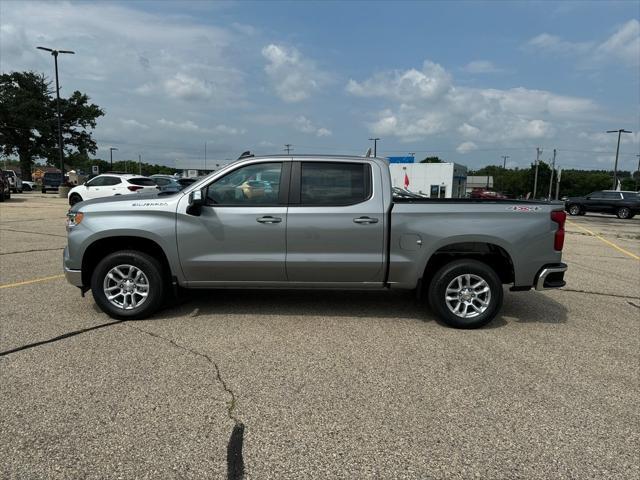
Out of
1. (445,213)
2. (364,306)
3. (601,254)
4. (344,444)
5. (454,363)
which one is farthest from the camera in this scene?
(601,254)

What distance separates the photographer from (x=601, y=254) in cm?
1197

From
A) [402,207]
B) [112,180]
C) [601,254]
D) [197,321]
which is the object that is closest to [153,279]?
[197,321]

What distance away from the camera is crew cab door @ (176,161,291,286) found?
5191mm

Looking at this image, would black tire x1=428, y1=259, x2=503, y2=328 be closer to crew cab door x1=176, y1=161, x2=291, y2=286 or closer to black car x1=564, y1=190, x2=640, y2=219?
crew cab door x1=176, y1=161, x2=291, y2=286

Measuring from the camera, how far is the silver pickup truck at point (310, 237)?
5.17 metres

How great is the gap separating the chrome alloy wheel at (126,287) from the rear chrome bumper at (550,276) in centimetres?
426

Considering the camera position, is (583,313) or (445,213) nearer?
(445,213)

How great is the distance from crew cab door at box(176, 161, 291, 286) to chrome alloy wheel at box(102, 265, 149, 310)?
532mm

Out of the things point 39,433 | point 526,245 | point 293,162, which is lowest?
point 39,433

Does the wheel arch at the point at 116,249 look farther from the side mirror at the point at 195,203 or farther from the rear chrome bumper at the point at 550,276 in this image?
the rear chrome bumper at the point at 550,276

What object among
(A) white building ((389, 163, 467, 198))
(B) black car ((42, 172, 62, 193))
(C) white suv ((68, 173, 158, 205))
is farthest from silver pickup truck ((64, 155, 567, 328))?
Result: (A) white building ((389, 163, 467, 198))

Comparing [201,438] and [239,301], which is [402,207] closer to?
[239,301]

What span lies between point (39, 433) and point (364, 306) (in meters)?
3.87

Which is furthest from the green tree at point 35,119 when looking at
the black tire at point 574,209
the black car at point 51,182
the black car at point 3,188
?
the black tire at point 574,209
